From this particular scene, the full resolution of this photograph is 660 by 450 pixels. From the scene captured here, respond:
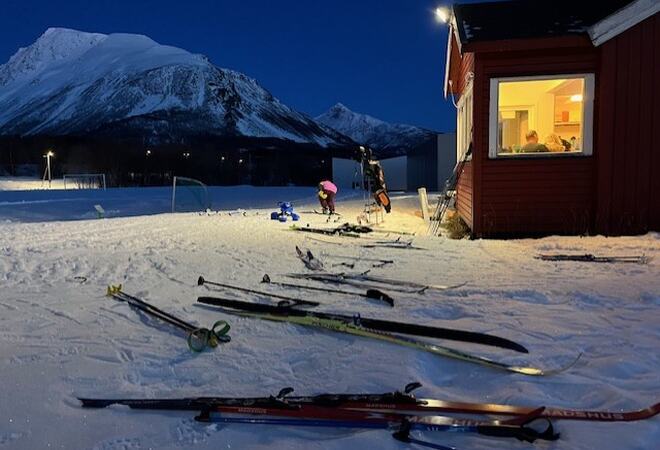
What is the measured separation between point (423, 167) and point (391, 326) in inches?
1308

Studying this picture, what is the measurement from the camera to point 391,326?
370cm

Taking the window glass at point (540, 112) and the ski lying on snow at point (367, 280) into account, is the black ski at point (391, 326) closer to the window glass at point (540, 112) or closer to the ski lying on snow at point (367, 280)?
the ski lying on snow at point (367, 280)

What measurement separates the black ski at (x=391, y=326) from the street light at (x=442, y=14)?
812 cm

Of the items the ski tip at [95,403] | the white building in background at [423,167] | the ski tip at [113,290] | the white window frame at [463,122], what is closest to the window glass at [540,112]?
the white window frame at [463,122]

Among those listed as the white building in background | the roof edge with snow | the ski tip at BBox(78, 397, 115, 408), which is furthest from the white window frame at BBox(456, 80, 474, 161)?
the white building in background

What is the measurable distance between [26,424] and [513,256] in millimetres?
5993

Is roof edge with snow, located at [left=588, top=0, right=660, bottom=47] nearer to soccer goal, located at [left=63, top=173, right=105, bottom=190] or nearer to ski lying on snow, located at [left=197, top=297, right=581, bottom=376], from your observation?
ski lying on snow, located at [left=197, top=297, right=581, bottom=376]

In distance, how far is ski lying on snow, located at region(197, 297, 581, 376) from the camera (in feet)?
9.93

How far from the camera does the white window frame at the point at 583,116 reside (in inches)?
329

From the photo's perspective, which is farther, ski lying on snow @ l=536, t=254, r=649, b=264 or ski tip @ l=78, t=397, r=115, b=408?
ski lying on snow @ l=536, t=254, r=649, b=264

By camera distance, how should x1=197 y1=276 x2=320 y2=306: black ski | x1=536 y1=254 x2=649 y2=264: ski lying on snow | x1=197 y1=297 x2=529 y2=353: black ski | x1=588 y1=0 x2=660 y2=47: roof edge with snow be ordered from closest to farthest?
x1=197 y1=297 x2=529 y2=353: black ski < x1=197 y1=276 x2=320 y2=306: black ski < x1=536 y1=254 x2=649 y2=264: ski lying on snow < x1=588 y1=0 x2=660 y2=47: roof edge with snow

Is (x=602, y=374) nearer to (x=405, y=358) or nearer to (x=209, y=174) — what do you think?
(x=405, y=358)

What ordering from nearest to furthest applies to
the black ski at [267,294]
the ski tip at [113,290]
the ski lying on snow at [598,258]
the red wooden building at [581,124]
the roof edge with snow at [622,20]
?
the black ski at [267,294], the ski tip at [113,290], the ski lying on snow at [598,258], the roof edge with snow at [622,20], the red wooden building at [581,124]

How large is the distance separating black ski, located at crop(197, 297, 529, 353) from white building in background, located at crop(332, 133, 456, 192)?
21524 mm
